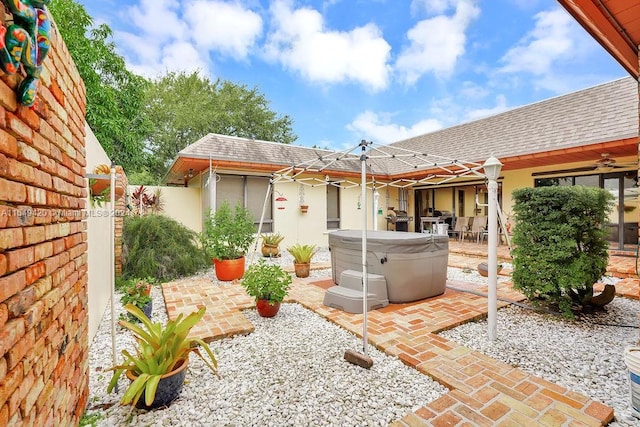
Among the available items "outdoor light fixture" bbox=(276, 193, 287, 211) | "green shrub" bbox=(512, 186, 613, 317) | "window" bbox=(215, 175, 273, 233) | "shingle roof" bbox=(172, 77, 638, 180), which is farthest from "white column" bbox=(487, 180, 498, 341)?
"window" bbox=(215, 175, 273, 233)

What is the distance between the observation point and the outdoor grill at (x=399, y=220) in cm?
1182

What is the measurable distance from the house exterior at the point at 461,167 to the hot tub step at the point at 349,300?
221 centimetres

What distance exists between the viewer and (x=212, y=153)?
854 cm

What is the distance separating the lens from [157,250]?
20.1ft

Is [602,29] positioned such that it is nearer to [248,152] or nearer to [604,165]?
[604,165]

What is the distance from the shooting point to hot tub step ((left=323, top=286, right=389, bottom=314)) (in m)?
4.10

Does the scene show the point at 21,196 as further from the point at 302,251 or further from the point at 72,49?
the point at 72,49

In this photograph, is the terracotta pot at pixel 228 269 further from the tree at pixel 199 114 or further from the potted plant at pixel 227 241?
the tree at pixel 199 114

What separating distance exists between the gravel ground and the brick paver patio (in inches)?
5.5

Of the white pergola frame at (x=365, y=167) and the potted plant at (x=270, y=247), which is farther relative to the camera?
the potted plant at (x=270, y=247)

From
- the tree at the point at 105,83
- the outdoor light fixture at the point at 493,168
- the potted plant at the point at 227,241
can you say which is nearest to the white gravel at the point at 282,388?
the outdoor light fixture at the point at 493,168

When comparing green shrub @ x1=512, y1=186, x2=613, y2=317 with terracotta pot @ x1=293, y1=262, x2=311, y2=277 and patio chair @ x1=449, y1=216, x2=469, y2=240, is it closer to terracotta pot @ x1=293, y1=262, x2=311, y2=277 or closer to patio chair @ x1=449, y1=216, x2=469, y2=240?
terracotta pot @ x1=293, y1=262, x2=311, y2=277

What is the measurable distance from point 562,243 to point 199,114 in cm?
2117

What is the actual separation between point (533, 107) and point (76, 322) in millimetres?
13035
